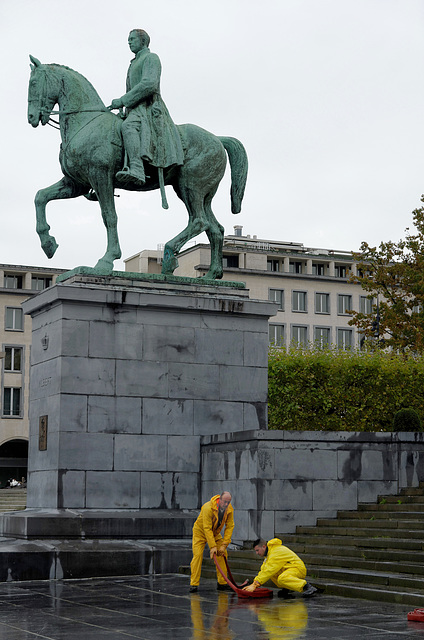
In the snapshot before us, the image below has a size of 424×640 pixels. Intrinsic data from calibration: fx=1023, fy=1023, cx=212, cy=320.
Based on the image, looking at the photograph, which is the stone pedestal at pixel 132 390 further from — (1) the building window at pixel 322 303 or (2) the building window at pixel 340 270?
(2) the building window at pixel 340 270

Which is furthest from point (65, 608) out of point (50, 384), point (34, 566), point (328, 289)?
point (328, 289)

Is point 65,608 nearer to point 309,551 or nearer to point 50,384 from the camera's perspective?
point 309,551

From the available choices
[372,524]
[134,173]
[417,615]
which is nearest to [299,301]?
[134,173]

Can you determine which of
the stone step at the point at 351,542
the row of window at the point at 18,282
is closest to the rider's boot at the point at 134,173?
the stone step at the point at 351,542

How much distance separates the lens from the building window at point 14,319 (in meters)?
86.2

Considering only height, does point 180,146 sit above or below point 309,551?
above

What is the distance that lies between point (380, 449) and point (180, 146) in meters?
7.08

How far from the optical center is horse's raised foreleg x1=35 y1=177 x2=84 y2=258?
67.4 ft

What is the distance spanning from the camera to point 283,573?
1373 cm

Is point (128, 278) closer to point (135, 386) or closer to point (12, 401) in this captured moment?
point (135, 386)

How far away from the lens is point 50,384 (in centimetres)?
1902

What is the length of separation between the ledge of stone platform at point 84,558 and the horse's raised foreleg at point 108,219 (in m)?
5.23

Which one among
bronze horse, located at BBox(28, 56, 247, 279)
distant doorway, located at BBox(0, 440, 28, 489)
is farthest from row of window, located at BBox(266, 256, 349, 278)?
bronze horse, located at BBox(28, 56, 247, 279)

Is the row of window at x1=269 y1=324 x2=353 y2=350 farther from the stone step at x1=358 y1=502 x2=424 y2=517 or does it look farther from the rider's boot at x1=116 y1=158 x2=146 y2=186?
the stone step at x1=358 y1=502 x2=424 y2=517
